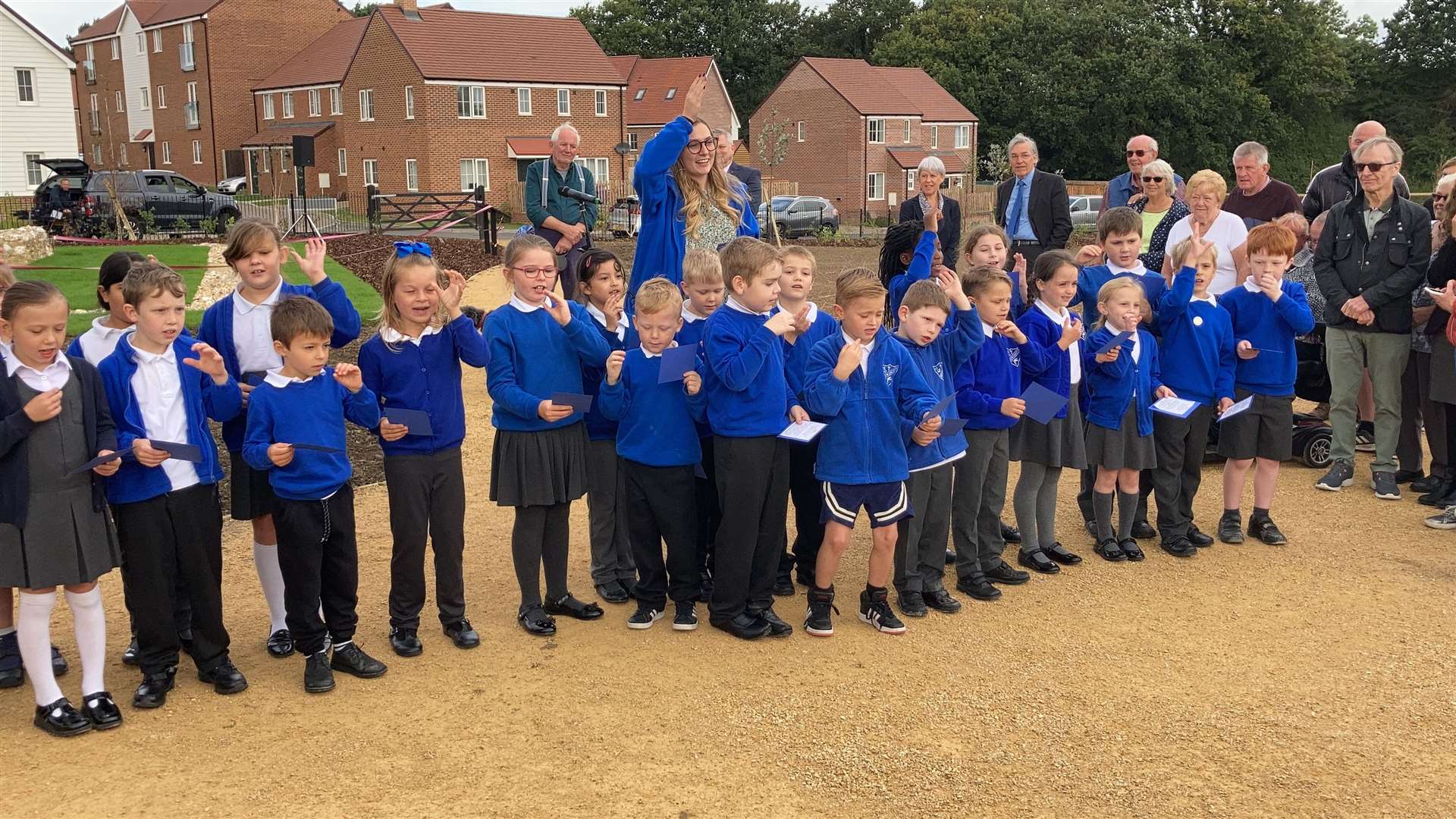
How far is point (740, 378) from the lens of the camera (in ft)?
15.3

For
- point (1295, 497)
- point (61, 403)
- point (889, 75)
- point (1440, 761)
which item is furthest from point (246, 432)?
point (889, 75)

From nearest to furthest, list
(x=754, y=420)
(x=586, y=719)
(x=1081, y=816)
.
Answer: (x=1081, y=816) < (x=586, y=719) < (x=754, y=420)

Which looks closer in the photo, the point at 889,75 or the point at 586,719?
the point at 586,719

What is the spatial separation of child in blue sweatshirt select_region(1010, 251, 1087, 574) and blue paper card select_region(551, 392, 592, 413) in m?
2.29

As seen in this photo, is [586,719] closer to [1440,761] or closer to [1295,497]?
[1440,761]

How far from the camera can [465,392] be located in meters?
10.7

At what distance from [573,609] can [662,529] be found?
0.59 metres

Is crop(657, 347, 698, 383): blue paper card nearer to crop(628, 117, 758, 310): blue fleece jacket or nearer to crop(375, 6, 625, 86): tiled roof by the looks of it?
crop(628, 117, 758, 310): blue fleece jacket

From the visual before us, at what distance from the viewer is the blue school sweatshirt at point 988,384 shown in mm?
5406

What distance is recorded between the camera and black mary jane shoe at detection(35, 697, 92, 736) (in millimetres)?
3977

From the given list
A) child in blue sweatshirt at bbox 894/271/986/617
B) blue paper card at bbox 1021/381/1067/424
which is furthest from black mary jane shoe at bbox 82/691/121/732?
blue paper card at bbox 1021/381/1067/424

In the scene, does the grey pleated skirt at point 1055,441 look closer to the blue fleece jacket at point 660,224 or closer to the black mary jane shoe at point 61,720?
the blue fleece jacket at point 660,224

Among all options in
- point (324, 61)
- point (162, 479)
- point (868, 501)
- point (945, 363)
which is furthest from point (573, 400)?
point (324, 61)

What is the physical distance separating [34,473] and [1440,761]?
16.2ft
